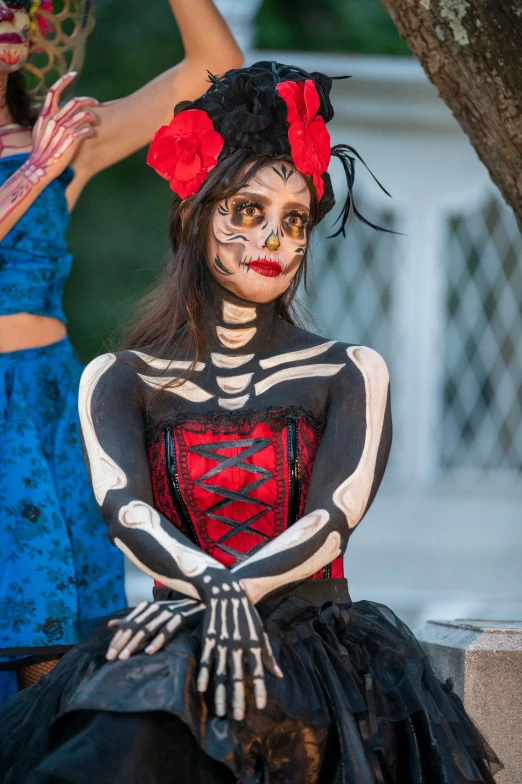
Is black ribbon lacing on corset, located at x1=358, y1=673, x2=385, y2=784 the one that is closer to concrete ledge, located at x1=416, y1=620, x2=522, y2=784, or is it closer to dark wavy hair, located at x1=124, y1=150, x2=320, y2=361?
concrete ledge, located at x1=416, y1=620, x2=522, y2=784

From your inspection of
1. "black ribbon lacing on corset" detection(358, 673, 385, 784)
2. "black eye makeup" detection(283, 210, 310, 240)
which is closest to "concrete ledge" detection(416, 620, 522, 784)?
"black ribbon lacing on corset" detection(358, 673, 385, 784)

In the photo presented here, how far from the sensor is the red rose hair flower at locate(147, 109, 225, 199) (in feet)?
9.15

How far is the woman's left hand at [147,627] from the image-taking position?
7.47ft

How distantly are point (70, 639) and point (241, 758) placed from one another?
1.29 metres

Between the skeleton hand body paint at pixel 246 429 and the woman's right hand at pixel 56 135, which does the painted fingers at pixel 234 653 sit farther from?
the woman's right hand at pixel 56 135

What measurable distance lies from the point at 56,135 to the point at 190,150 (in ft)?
3.47

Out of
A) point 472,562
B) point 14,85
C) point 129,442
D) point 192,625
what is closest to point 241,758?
point 192,625

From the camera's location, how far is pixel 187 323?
2893 millimetres

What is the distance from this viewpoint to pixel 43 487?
351cm

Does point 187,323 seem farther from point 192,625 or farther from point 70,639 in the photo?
point 70,639

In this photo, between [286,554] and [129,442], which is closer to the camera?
[286,554]

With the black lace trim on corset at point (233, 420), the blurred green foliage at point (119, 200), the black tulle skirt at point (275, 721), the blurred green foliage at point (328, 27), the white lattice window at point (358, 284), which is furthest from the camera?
the white lattice window at point (358, 284)

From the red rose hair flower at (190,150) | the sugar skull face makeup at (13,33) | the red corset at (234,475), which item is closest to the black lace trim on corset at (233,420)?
the red corset at (234,475)

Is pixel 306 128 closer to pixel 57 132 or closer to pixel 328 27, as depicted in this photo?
pixel 57 132
